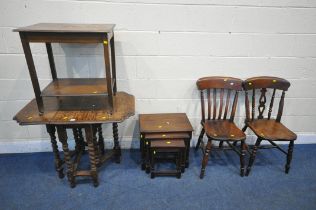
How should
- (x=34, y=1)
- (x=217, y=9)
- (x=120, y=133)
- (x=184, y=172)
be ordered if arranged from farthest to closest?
(x=120, y=133) → (x=184, y=172) → (x=217, y=9) → (x=34, y=1)

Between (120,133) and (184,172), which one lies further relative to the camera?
(120,133)

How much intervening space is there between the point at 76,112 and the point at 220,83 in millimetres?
1353

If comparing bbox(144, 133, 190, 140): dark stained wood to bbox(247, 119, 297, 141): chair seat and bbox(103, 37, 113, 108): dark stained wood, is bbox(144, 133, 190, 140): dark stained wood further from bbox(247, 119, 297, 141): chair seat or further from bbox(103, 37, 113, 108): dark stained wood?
bbox(247, 119, 297, 141): chair seat

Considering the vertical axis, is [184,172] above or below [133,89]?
below

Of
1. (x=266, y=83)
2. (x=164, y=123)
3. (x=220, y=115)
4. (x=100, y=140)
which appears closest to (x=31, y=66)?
(x=100, y=140)

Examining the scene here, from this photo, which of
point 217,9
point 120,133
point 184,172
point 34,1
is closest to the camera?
point 34,1

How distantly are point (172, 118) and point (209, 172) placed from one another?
658mm

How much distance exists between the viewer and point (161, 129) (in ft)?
6.59

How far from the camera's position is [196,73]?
224 centimetres

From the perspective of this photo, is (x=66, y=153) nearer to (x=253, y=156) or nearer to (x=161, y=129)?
(x=161, y=129)

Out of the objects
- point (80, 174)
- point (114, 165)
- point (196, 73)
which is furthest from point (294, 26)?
point (80, 174)

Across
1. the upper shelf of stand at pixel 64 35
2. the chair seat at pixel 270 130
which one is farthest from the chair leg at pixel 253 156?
the upper shelf of stand at pixel 64 35

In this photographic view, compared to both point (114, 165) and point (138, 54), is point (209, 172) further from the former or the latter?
point (138, 54)

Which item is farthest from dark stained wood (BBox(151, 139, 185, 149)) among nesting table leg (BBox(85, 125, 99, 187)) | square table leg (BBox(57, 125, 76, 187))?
square table leg (BBox(57, 125, 76, 187))
